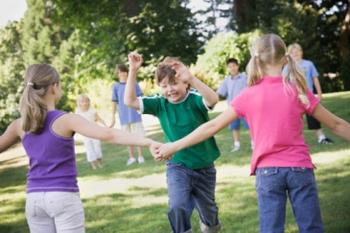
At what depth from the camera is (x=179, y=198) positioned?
424cm

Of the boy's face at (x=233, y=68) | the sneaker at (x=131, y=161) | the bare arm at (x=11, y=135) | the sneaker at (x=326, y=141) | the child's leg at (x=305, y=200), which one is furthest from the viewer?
the sneaker at (x=131, y=161)

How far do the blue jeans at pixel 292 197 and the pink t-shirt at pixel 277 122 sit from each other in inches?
2.3

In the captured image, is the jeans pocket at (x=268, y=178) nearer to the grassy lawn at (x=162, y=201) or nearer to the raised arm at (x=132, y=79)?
the raised arm at (x=132, y=79)

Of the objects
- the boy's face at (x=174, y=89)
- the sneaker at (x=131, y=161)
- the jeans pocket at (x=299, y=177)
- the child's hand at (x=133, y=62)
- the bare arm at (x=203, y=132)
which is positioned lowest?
the sneaker at (x=131, y=161)

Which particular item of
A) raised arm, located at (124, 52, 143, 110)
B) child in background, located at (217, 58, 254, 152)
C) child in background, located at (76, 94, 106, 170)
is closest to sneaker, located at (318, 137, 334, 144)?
child in background, located at (217, 58, 254, 152)

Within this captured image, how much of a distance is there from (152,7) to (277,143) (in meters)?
23.6

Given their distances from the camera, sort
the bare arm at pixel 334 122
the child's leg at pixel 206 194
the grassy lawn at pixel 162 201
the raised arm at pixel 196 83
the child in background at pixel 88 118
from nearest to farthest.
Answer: the bare arm at pixel 334 122 → the raised arm at pixel 196 83 → the child's leg at pixel 206 194 → the grassy lawn at pixel 162 201 → the child in background at pixel 88 118

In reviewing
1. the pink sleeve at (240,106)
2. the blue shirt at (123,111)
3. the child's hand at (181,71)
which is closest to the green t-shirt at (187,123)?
the child's hand at (181,71)

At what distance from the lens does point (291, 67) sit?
11.2 feet

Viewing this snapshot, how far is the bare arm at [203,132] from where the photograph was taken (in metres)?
3.46

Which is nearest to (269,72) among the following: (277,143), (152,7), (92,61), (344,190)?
(277,143)

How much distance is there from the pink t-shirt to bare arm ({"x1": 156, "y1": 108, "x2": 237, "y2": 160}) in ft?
0.43

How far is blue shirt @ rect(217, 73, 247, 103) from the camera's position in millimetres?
9969

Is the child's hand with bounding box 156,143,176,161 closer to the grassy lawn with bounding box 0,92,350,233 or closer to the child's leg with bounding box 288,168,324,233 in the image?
the child's leg with bounding box 288,168,324,233
